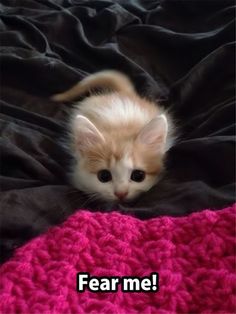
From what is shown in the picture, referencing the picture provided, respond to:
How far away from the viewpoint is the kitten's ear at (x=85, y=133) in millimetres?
1140

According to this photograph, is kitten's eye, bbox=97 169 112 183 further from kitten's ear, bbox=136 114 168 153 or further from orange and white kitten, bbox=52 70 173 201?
kitten's ear, bbox=136 114 168 153

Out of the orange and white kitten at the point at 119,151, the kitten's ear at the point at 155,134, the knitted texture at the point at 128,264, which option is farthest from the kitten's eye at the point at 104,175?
the knitted texture at the point at 128,264

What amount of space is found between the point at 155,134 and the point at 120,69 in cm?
39

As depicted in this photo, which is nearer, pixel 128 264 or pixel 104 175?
pixel 128 264

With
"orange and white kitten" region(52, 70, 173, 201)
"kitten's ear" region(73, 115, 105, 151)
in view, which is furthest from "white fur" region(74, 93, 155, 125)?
"kitten's ear" region(73, 115, 105, 151)

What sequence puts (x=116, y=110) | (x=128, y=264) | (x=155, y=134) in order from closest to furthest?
(x=128, y=264)
(x=155, y=134)
(x=116, y=110)

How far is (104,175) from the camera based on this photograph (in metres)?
1.18

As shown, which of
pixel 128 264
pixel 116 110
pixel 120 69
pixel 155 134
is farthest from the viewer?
pixel 120 69

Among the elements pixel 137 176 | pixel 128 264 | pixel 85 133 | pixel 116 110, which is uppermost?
pixel 116 110

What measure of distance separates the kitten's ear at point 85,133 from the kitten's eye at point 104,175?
0.08 metres

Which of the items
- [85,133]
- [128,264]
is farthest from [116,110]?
[128,264]

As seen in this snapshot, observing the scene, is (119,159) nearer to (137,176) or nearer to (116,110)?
(137,176)

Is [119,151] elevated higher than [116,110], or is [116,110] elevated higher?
[116,110]

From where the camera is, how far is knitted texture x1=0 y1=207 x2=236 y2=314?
2.28 feet
